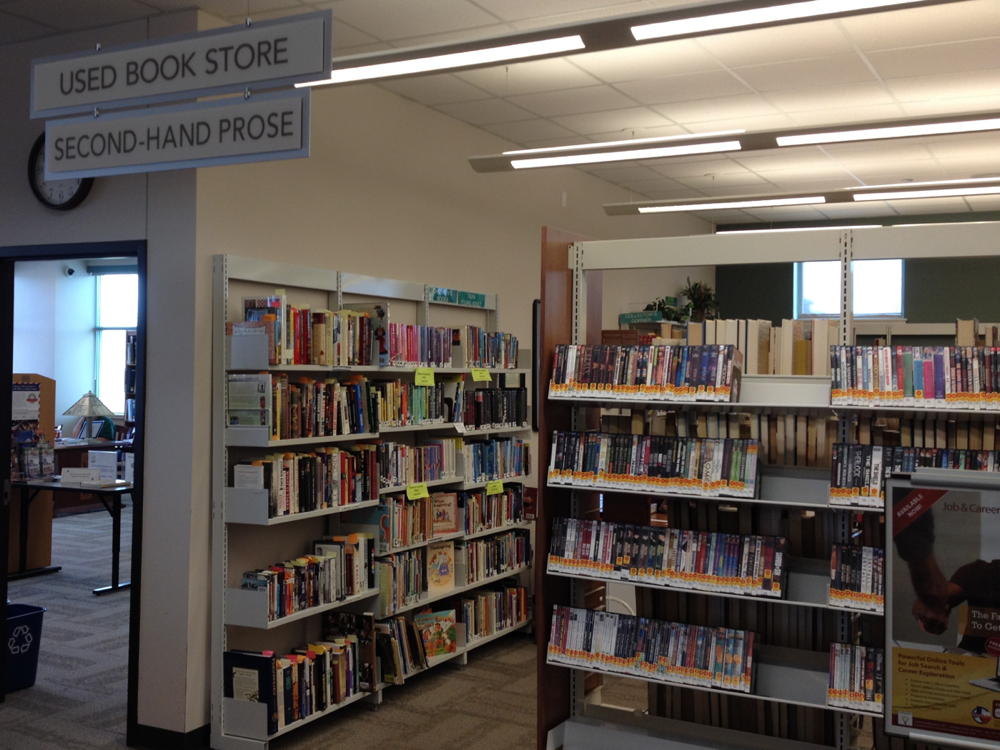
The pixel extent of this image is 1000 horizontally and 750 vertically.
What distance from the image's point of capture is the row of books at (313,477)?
443cm

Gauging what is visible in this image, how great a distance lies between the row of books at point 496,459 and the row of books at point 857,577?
296cm

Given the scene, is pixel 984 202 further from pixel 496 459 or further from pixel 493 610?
pixel 493 610

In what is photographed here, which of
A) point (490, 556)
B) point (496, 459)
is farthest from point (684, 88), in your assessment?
point (490, 556)

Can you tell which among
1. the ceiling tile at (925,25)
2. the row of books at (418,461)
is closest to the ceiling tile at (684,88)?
the ceiling tile at (925,25)

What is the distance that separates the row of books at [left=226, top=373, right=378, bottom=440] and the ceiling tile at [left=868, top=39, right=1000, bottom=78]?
11.3 feet

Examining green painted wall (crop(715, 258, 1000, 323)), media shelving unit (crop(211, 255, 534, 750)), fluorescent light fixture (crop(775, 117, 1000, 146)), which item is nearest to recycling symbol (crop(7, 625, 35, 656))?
media shelving unit (crop(211, 255, 534, 750))

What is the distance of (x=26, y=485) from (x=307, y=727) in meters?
3.51

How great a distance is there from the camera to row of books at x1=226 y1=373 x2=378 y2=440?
14.5ft

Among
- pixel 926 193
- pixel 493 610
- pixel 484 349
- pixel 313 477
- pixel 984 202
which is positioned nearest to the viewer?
pixel 313 477

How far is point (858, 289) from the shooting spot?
38.5ft

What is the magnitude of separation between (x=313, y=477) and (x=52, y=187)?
78.7 inches

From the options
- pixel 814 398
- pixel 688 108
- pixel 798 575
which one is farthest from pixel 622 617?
pixel 688 108

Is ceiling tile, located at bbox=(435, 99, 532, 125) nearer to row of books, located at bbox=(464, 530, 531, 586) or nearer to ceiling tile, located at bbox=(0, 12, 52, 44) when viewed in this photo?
ceiling tile, located at bbox=(0, 12, 52, 44)

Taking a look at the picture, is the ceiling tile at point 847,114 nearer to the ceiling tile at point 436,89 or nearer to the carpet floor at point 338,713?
the ceiling tile at point 436,89
